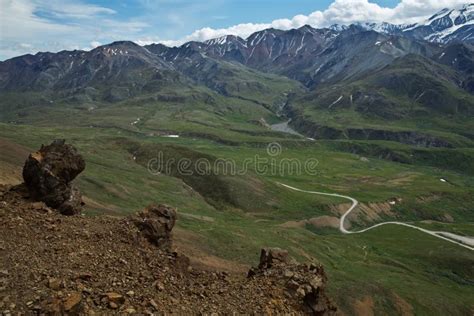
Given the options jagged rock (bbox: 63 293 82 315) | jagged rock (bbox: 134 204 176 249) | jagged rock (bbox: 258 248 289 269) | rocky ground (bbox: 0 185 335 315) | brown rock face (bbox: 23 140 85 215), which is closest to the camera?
jagged rock (bbox: 63 293 82 315)

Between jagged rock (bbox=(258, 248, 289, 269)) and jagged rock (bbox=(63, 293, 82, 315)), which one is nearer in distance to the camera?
jagged rock (bbox=(63, 293, 82, 315))

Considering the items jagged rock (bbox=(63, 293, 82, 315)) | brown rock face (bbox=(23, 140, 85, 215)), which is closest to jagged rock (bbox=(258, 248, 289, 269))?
brown rock face (bbox=(23, 140, 85, 215))

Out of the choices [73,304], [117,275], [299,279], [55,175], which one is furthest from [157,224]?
[73,304]

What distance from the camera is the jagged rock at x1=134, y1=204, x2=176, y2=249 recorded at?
1384 inches

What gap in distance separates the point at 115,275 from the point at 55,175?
Result: 54.6ft

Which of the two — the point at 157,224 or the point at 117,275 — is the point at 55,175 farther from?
the point at 117,275

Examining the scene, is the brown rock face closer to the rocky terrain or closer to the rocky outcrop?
the rocky terrain

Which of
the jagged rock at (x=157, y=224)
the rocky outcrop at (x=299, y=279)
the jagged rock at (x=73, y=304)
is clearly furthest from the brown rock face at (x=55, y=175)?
the jagged rock at (x=73, y=304)

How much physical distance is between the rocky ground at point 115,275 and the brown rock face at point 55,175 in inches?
48.5

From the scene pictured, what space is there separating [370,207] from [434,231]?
26.6 meters

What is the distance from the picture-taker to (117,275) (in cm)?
2608

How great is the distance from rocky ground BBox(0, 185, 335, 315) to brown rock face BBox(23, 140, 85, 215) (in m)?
1.23

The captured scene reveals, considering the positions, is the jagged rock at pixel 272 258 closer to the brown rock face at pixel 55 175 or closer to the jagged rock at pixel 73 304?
the brown rock face at pixel 55 175

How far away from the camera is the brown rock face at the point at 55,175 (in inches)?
1474
